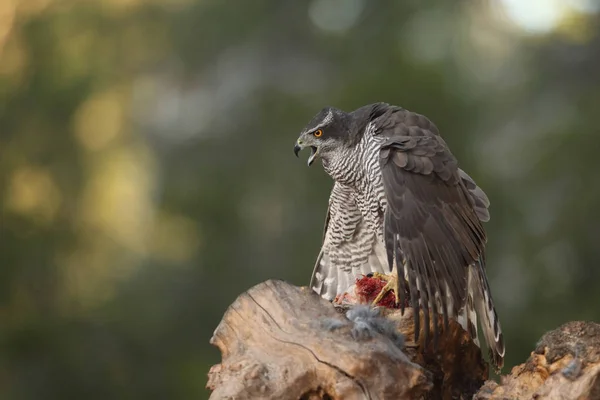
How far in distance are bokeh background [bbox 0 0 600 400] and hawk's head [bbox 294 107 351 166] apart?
14.7ft

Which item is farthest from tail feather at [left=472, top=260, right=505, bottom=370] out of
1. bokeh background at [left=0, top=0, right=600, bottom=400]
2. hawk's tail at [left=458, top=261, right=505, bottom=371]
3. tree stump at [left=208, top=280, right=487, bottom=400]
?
bokeh background at [left=0, top=0, right=600, bottom=400]

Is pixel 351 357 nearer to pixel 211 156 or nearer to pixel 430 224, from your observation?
pixel 430 224

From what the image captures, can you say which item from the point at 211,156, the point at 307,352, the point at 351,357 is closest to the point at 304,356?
the point at 307,352

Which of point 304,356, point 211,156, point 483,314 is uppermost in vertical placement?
point 211,156

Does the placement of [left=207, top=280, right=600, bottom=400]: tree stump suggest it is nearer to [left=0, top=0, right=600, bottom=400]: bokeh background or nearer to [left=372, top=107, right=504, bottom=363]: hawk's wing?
[left=372, top=107, right=504, bottom=363]: hawk's wing

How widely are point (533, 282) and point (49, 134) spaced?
6.94 metres

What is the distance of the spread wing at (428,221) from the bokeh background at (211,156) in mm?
5254

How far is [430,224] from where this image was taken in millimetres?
3771

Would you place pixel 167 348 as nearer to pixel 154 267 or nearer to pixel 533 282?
pixel 154 267

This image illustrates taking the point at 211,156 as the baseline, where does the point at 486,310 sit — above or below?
below

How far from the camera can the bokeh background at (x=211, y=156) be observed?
30.4 feet

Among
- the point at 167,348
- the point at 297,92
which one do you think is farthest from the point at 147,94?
the point at 167,348

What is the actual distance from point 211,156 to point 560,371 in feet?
26.4

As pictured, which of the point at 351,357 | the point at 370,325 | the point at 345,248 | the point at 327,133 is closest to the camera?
the point at 351,357
